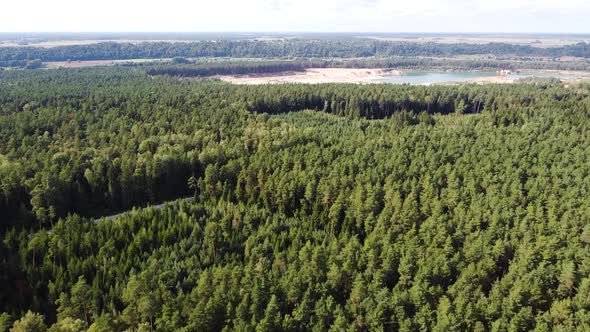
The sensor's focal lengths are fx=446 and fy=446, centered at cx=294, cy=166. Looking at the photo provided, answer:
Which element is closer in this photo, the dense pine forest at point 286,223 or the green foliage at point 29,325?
the green foliage at point 29,325

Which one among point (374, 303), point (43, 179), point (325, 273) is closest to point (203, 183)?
point (43, 179)

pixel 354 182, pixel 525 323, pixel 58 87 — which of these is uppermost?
pixel 58 87

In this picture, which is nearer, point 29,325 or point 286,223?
point 29,325

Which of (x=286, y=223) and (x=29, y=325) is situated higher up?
(x=29, y=325)

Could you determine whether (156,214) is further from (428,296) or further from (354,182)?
(428,296)

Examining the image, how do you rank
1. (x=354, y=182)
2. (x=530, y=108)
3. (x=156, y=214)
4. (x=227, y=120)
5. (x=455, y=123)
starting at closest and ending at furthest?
(x=156, y=214), (x=354, y=182), (x=227, y=120), (x=455, y=123), (x=530, y=108)

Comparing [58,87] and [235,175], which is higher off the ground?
[58,87]

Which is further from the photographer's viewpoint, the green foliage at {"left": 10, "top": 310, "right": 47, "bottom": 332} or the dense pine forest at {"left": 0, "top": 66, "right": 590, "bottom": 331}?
the dense pine forest at {"left": 0, "top": 66, "right": 590, "bottom": 331}

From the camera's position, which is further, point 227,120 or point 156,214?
point 227,120
